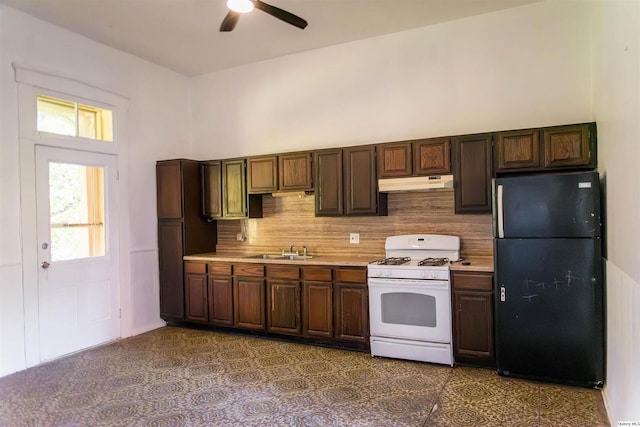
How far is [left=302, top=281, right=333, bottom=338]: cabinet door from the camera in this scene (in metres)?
4.18

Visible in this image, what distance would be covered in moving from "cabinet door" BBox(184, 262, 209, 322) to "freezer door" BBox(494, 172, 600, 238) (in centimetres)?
330

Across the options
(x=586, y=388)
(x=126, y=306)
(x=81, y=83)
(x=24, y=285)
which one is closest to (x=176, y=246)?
(x=126, y=306)

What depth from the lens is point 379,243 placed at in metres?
4.57

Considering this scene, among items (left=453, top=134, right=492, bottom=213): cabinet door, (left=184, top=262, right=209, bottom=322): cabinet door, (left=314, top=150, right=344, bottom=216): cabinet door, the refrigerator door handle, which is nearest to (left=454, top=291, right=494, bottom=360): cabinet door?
the refrigerator door handle

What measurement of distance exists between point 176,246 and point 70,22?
259cm

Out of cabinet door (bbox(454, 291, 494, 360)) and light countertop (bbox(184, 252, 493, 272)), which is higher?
light countertop (bbox(184, 252, 493, 272))

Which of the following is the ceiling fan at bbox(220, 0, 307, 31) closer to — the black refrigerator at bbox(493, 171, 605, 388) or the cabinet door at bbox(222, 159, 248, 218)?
the cabinet door at bbox(222, 159, 248, 218)

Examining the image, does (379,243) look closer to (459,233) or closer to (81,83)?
(459,233)

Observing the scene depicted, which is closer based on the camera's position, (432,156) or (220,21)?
(432,156)

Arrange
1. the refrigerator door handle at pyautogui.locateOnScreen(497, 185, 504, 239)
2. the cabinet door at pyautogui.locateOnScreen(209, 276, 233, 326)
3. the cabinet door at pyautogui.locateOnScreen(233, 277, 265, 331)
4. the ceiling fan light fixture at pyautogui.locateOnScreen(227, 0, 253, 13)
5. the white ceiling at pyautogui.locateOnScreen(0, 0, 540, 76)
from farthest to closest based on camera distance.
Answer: the cabinet door at pyautogui.locateOnScreen(209, 276, 233, 326)
the cabinet door at pyautogui.locateOnScreen(233, 277, 265, 331)
the white ceiling at pyautogui.locateOnScreen(0, 0, 540, 76)
the refrigerator door handle at pyautogui.locateOnScreen(497, 185, 504, 239)
the ceiling fan light fixture at pyautogui.locateOnScreen(227, 0, 253, 13)

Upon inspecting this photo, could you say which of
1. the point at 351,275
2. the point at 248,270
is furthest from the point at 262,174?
the point at 351,275

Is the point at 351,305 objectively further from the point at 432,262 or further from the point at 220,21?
the point at 220,21

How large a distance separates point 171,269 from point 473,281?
3.53 meters

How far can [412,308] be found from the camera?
3.76 meters
